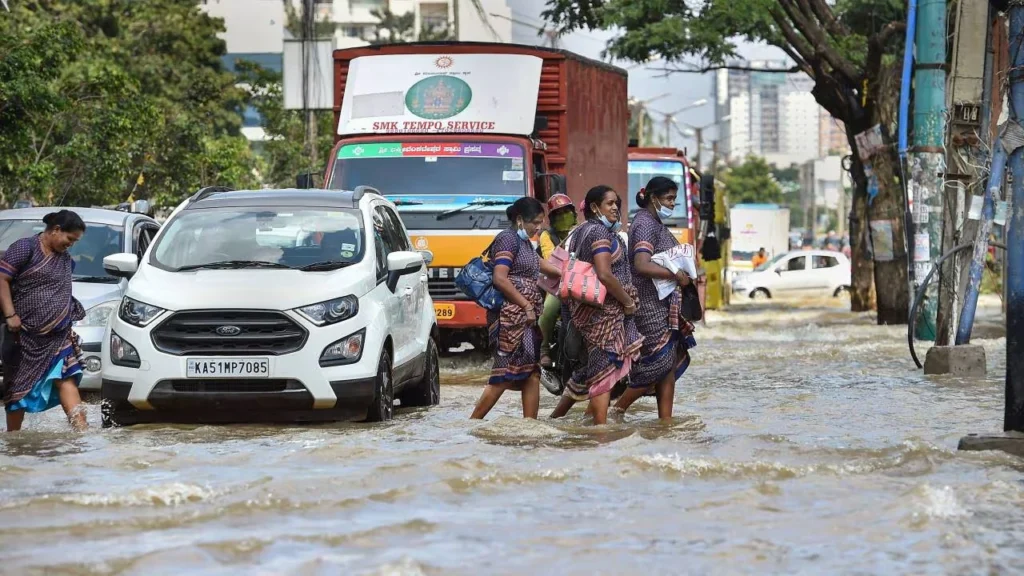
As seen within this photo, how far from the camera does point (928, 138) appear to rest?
65.6 feet

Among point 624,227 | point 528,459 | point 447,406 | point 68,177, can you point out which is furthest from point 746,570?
point 68,177

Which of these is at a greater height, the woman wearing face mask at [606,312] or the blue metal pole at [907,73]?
the blue metal pole at [907,73]

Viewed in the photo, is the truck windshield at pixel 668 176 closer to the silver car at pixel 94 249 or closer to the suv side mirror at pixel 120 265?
the silver car at pixel 94 249

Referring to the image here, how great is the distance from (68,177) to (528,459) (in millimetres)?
21109

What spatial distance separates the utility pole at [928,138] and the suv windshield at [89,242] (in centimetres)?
957

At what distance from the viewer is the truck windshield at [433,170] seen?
17.2m

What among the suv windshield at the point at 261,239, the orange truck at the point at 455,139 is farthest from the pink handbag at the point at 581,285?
the orange truck at the point at 455,139

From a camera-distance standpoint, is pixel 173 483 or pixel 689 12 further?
pixel 689 12

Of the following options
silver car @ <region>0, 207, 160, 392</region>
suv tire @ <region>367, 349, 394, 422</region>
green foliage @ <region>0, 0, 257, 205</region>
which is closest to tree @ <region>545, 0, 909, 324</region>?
green foliage @ <region>0, 0, 257, 205</region>

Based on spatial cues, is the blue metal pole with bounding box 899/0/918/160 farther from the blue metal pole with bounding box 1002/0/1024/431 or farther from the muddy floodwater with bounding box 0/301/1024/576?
A: the blue metal pole with bounding box 1002/0/1024/431

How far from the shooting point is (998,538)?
263 inches

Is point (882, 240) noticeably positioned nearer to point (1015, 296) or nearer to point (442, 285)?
point (442, 285)

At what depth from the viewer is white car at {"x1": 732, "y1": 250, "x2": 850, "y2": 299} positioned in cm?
4956

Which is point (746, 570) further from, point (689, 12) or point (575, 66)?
point (689, 12)
